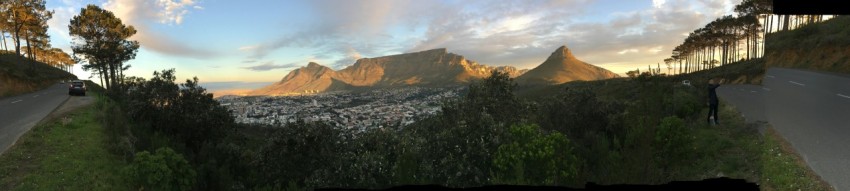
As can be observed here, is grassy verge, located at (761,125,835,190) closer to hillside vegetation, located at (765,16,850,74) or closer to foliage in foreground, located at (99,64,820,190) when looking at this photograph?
foliage in foreground, located at (99,64,820,190)

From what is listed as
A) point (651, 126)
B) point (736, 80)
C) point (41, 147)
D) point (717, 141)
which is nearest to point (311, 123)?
point (41, 147)

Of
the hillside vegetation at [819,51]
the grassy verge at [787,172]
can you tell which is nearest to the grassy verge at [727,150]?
the grassy verge at [787,172]

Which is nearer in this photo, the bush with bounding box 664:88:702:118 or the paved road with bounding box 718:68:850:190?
the paved road with bounding box 718:68:850:190

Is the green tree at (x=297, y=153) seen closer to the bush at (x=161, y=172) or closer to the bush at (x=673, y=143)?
→ the bush at (x=161, y=172)

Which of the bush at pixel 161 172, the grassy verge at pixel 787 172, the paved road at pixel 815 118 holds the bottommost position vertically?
the bush at pixel 161 172

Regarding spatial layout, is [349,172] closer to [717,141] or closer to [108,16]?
[717,141]

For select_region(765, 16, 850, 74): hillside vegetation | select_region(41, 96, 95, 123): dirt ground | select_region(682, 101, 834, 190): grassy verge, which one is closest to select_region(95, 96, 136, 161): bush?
select_region(41, 96, 95, 123): dirt ground
